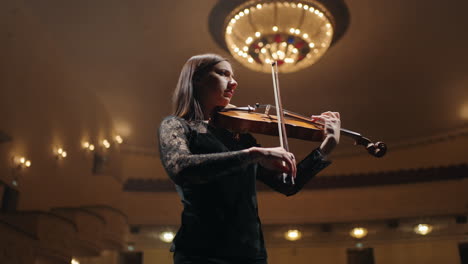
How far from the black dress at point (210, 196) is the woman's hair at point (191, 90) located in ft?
0.23

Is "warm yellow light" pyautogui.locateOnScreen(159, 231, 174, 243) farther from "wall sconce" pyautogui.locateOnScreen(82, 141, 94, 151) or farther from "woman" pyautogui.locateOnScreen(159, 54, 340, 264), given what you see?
"woman" pyautogui.locateOnScreen(159, 54, 340, 264)

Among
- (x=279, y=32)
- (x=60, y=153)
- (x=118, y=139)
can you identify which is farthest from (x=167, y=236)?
(x=279, y=32)

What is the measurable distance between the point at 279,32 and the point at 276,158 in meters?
3.81

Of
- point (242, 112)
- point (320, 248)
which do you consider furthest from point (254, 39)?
point (320, 248)

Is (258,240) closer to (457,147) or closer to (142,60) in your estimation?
(142,60)

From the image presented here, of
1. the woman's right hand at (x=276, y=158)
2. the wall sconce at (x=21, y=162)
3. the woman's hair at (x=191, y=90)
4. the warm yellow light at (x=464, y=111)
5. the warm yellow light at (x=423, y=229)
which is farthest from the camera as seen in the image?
the warm yellow light at (x=423, y=229)

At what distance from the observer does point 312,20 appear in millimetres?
4625

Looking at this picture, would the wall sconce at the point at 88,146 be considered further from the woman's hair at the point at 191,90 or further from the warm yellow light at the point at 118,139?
the woman's hair at the point at 191,90

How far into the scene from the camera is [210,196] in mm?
1280

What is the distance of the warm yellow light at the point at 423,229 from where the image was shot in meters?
7.73

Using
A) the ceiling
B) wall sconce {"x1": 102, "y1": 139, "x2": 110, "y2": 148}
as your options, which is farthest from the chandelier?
wall sconce {"x1": 102, "y1": 139, "x2": 110, "y2": 148}

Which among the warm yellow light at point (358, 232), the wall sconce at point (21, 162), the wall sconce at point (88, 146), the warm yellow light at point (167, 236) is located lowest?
the warm yellow light at point (167, 236)

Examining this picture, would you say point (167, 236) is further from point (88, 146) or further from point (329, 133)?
point (329, 133)

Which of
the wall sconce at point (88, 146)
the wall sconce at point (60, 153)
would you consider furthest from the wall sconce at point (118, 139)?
the wall sconce at point (60, 153)
